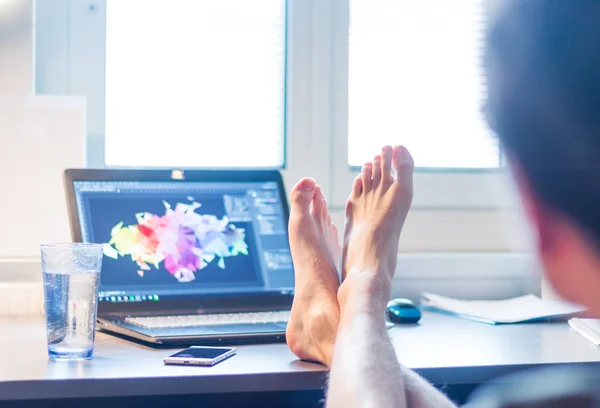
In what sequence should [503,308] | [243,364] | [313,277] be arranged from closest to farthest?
1. [243,364]
2. [313,277]
3. [503,308]

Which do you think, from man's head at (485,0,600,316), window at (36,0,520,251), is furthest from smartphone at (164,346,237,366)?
window at (36,0,520,251)

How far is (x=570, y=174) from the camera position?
1.64ft

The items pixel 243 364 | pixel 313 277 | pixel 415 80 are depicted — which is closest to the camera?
pixel 243 364

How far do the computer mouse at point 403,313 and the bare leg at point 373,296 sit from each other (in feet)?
0.27

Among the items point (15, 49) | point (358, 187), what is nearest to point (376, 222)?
point (358, 187)

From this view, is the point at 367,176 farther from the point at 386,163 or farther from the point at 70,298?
the point at 70,298

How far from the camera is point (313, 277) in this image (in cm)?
118

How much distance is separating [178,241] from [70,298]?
33cm

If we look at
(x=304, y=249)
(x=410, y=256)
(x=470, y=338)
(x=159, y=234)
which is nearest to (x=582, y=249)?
(x=470, y=338)

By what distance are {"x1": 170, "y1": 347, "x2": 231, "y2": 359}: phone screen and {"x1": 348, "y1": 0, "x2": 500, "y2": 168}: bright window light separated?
83cm

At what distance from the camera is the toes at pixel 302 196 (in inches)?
49.3

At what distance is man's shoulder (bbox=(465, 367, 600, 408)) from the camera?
0.94 m

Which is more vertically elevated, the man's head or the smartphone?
the man's head

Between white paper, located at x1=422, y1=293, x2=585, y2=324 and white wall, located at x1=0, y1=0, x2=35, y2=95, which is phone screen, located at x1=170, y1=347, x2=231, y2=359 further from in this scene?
white wall, located at x1=0, y1=0, x2=35, y2=95
